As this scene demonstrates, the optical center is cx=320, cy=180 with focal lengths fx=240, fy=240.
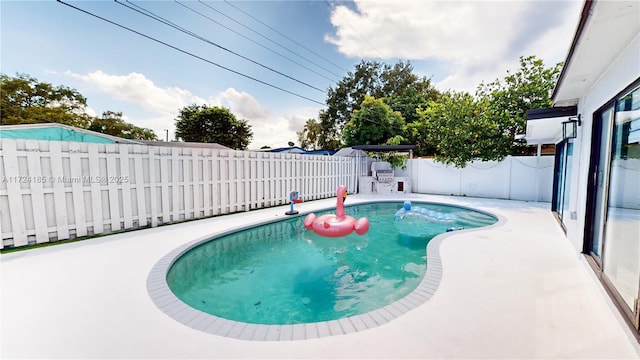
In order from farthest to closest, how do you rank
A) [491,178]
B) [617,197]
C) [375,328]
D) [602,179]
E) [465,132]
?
1. [491,178]
2. [465,132]
3. [602,179]
4. [617,197]
5. [375,328]

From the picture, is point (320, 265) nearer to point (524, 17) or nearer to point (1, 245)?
point (1, 245)

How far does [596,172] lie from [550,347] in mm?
3046

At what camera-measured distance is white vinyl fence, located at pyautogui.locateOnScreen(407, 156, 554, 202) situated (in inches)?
375

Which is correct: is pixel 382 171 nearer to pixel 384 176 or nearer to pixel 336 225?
pixel 384 176

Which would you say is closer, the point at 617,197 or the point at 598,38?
the point at 598,38

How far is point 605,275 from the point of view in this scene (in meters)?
2.88

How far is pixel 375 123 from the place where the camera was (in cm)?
1895

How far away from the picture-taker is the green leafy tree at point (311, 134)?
3007 cm

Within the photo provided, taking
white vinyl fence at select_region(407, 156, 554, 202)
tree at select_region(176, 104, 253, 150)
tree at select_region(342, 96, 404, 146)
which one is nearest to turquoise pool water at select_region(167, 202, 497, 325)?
white vinyl fence at select_region(407, 156, 554, 202)

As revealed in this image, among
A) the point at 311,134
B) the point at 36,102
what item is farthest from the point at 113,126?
the point at 311,134

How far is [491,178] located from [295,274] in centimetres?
1067

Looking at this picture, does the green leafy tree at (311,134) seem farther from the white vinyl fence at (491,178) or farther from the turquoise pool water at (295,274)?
the turquoise pool water at (295,274)

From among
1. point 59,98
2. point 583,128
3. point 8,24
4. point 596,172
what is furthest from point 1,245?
point 59,98

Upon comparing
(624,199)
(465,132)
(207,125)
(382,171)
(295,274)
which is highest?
(207,125)
